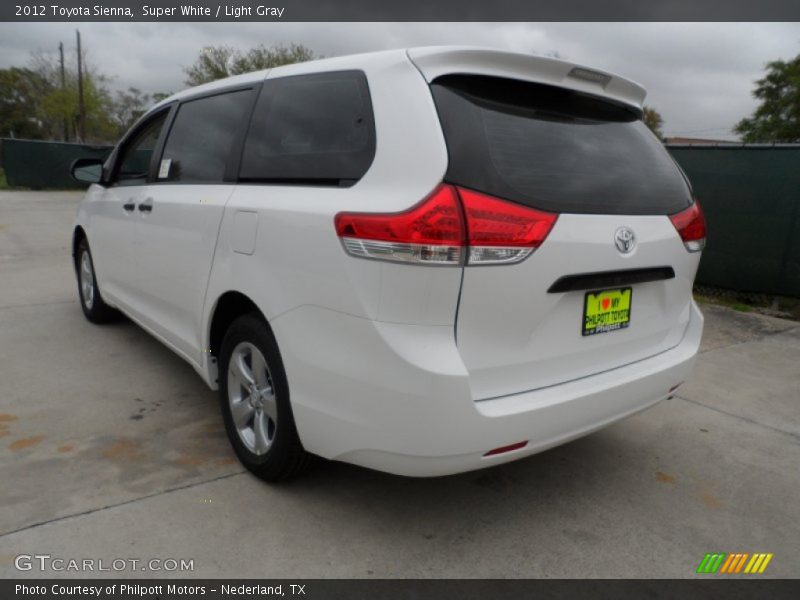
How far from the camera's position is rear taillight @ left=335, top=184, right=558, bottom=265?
6.10ft

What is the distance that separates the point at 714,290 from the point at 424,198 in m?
6.57

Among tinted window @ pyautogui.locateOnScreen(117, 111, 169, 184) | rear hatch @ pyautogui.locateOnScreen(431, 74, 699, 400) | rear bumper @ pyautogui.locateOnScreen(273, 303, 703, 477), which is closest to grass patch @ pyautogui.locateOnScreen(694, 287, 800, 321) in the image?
rear hatch @ pyautogui.locateOnScreen(431, 74, 699, 400)

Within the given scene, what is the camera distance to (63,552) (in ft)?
7.07

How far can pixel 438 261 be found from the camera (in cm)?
186

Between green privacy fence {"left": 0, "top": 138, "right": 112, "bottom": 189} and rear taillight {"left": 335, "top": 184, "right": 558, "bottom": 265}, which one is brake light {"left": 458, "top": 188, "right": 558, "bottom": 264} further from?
green privacy fence {"left": 0, "top": 138, "right": 112, "bottom": 189}

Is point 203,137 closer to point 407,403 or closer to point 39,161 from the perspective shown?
point 407,403

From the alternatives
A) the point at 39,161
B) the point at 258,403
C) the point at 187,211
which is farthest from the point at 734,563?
the point at 39,161

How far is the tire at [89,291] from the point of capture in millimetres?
4848

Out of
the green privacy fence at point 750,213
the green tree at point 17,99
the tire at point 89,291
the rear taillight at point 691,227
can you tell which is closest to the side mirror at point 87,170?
the tire at point 89,291

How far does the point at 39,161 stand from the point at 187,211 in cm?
2219

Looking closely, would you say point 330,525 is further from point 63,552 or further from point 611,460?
point 611,460

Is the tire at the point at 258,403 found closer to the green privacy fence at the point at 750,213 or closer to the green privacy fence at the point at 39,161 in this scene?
the green privacy fence at the point at 750,213

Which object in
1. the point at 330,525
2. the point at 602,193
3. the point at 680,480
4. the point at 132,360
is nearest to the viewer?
the point at 602,193
